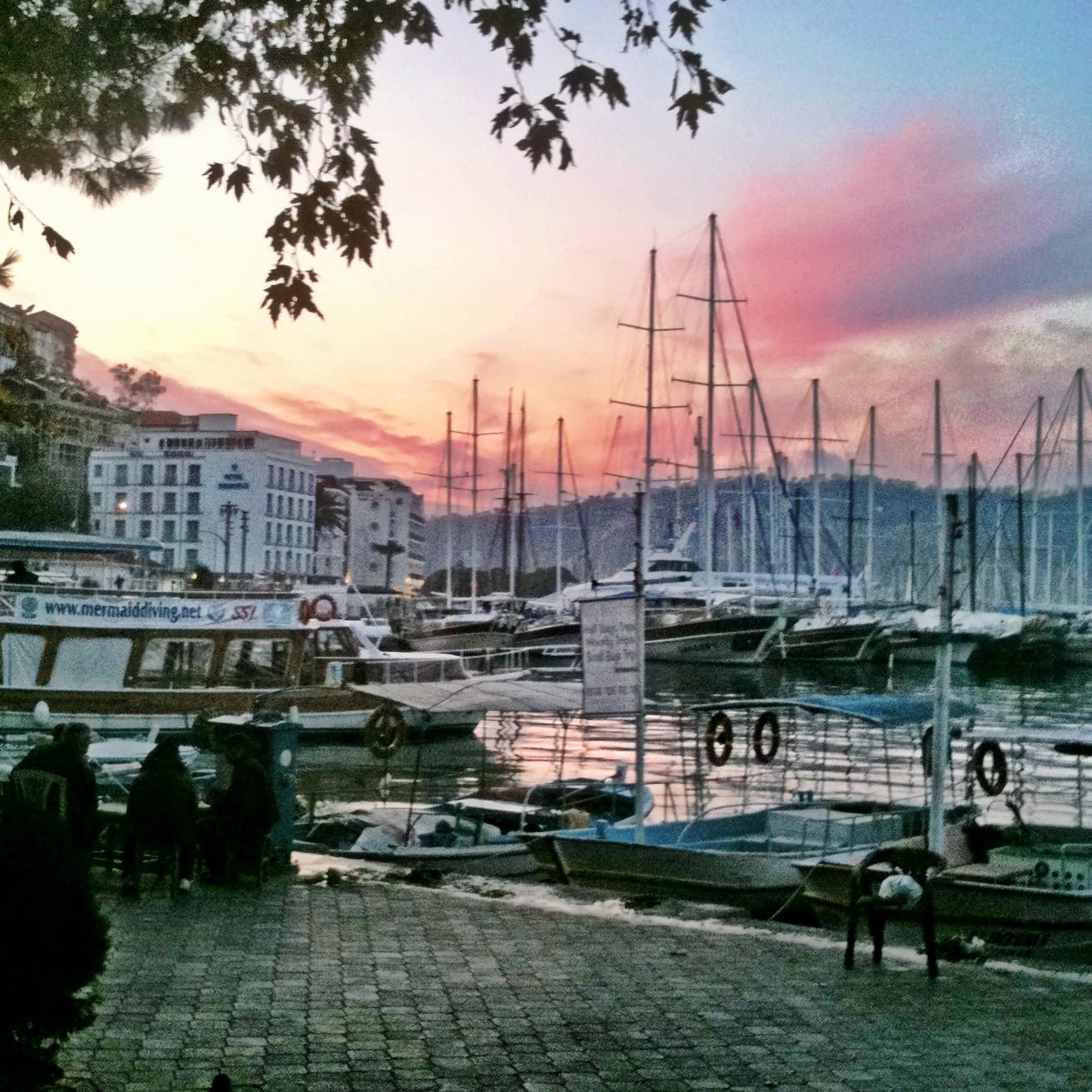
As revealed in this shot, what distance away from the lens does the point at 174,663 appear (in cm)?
3644

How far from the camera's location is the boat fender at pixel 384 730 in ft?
108

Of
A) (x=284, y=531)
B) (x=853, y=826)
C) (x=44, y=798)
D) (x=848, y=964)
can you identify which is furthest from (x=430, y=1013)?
(x=284, y=531)

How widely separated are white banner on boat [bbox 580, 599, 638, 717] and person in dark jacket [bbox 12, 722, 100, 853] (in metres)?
5.15

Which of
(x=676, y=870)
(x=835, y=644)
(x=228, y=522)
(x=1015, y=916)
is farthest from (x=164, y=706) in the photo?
(x=228, y=522)

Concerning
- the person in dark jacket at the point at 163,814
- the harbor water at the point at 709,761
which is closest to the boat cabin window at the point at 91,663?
the harbor water at the point at 709,761

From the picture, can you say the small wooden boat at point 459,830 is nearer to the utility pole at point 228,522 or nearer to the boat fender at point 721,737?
the boat fender at point 721,737

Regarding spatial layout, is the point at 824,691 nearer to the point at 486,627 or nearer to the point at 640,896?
the point at 486,627

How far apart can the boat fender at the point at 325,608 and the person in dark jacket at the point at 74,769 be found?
86.2 feet

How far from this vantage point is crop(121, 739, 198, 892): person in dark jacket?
1172 cm

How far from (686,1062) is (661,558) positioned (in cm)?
9190

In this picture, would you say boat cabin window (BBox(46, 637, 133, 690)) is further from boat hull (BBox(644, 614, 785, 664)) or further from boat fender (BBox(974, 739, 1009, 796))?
boat hull (BBox(644, 614, 785, 664))

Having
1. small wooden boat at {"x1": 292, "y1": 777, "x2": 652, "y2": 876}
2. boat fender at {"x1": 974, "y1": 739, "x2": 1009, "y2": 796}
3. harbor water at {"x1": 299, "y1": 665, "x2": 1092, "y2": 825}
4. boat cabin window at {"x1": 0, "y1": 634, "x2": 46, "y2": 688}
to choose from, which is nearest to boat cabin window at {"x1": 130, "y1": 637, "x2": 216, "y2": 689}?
boat cabin window at {"x1": 0, "y1": 634, "x2": 46, "y2": 688}

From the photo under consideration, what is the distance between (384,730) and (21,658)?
9.74 metres

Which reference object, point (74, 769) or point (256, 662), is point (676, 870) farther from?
point (256, 662)
